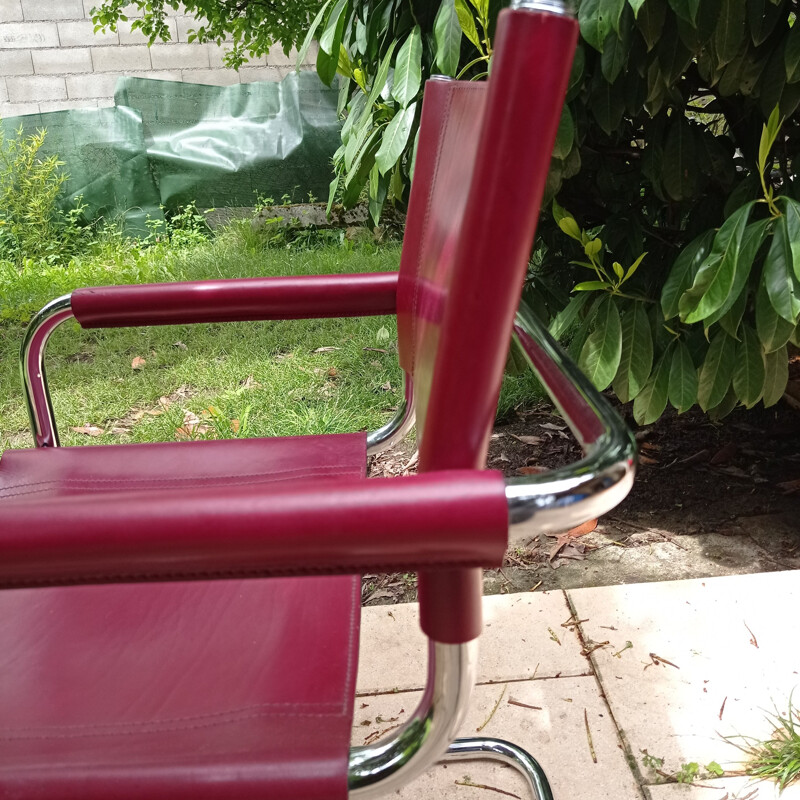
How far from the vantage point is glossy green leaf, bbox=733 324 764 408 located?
1337mm

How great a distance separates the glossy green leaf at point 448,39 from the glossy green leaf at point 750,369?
678 mm

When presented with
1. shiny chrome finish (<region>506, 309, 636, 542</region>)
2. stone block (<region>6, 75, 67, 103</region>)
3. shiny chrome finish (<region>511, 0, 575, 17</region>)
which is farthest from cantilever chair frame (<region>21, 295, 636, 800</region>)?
stone block (<region>6, 75, 67, 103</region>)

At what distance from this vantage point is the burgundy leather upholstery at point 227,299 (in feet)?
3.25

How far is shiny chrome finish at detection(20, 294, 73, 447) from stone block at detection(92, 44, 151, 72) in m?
4.54

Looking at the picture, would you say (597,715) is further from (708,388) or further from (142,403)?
(142,403)

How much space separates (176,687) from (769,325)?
1.03m

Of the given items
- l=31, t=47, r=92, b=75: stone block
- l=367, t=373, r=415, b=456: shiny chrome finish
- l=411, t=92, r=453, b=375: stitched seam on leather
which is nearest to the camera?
l=411, t=92, r=453, b=375: stitched seam on leather

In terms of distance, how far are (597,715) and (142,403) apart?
1.83 metres

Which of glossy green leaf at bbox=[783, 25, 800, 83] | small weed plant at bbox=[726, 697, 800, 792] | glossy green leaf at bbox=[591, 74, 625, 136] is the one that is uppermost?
glossy green leaf at bbox=[783, 25, 800, 83]

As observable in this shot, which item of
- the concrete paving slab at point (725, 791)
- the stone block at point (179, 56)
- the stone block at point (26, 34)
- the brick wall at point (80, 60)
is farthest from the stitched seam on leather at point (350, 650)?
the stone block at point (26, 34)

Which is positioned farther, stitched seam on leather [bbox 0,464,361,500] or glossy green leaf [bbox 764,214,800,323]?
glossy green leaf [bbox 764,214,800,323]

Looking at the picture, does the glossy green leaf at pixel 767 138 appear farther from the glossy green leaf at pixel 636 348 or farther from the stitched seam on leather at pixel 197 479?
the stitched seam on leather at pixel 197 479

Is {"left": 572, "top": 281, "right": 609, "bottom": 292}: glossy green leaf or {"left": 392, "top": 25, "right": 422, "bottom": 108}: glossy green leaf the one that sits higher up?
{"left": 392, "top": 25, "right": 422, "bottom": 108}: glossy green leaf

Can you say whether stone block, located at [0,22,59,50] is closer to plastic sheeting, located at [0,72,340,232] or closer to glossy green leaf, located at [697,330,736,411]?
plastic sheeting, located at [0,72,340,232]
